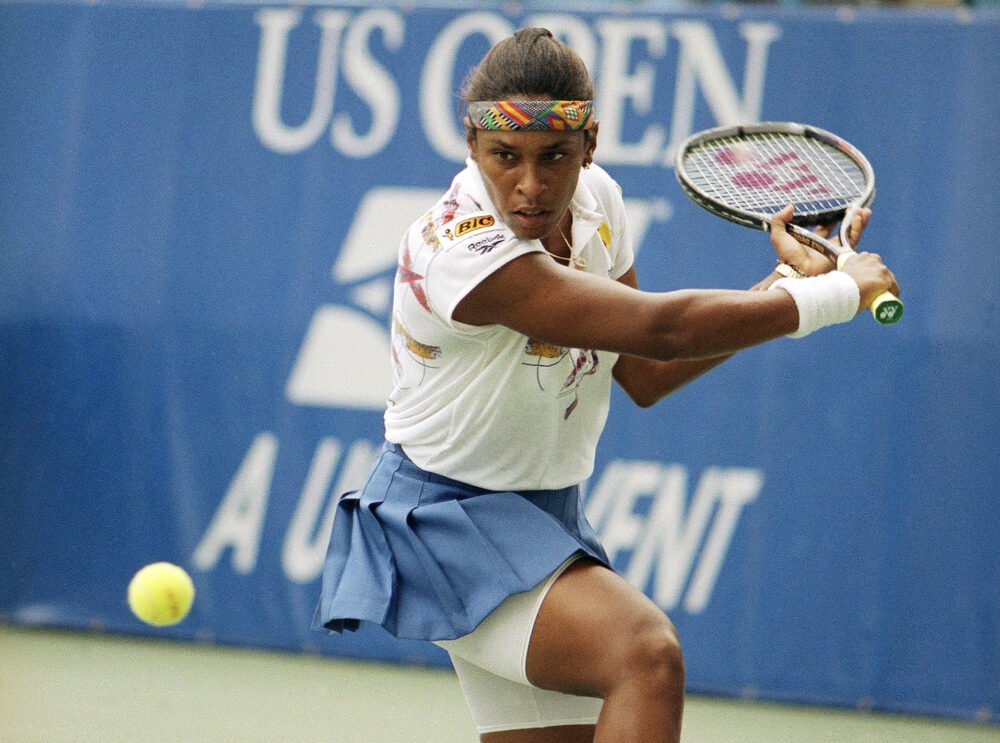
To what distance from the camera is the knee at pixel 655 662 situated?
6.88ft

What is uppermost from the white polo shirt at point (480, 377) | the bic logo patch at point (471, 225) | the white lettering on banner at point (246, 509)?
the bic logo patch at point (471, 225)

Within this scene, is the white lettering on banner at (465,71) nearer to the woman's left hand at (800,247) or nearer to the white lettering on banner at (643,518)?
the white lettering on banner at (643,518)

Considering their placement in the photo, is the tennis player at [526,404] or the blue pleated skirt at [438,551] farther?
the blue pleated skirt at [438,551]

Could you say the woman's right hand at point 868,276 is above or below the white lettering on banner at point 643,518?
above

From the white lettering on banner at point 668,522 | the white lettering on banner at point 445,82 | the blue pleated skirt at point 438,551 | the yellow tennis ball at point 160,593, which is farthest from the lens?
the white lettering on banner at point 445,82

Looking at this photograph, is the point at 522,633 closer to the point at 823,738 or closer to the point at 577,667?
the point at 577,667

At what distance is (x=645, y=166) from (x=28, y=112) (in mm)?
2368

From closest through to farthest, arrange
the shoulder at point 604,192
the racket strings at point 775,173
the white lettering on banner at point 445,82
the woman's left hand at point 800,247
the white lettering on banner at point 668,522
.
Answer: the woman's left hand at point 800,247
the shoulder at point 604,192
the racket strings at point 775,173
the white lettering on banner at point 668,522
the white lettering on banner at point 445,82

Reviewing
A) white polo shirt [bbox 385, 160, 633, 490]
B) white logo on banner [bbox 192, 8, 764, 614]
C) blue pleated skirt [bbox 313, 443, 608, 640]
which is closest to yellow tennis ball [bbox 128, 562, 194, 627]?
white logo on banner [bbox 192, 8, 764, 614]

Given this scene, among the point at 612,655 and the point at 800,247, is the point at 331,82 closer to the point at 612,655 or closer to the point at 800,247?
the point at 800,247

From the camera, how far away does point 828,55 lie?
14.9 feet

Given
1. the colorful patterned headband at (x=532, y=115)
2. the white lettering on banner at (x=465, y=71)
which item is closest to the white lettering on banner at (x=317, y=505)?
the white lettering on banner at (x=465, y=71)

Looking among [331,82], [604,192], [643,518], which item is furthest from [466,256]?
[331,82]

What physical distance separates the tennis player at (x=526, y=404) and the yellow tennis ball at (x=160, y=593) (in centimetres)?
123
